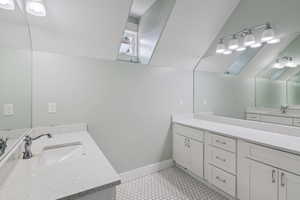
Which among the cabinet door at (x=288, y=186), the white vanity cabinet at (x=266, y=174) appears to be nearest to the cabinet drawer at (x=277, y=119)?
the white vanity cabinet at (x=266, y=174)

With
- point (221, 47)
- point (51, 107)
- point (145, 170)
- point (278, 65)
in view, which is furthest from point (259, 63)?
point (51, 107)

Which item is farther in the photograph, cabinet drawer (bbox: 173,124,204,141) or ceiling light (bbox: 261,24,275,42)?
cabinet drawer (bbox: 173,124,204,141)

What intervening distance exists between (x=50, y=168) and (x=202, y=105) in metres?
2.50

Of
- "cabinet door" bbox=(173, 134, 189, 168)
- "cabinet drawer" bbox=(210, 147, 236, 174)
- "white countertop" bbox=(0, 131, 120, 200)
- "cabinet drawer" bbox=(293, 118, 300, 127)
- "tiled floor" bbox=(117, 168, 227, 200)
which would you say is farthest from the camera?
"cabinet door" bbox=(173, 134, 189, 168)

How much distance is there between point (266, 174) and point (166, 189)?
1200mm

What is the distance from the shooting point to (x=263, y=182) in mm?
1410

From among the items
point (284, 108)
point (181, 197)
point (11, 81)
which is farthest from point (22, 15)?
point (284, 108)

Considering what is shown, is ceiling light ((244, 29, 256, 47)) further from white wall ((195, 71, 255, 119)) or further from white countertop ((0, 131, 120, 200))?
white countertop ((0, 131, 120, 200))

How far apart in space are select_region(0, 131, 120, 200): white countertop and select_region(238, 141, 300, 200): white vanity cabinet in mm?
1410

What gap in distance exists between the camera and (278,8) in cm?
172

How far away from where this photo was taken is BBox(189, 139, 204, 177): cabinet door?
6.87ft

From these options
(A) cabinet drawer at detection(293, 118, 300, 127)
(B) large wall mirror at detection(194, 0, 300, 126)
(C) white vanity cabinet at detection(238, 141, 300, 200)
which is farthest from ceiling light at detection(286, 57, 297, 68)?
(C) white vanity cabinet at detection(238, 141, 300, 200)

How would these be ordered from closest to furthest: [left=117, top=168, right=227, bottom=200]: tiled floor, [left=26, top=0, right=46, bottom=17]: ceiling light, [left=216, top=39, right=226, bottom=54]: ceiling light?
[left=26, top=0, right=46, bottom=17]: ceiling light < [left=117, top=168, right=227, bottom=200]: tiled floor < [left=216, top=39, right=226, bottom=54]: ceiling light

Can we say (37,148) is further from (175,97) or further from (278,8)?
(278,8)
